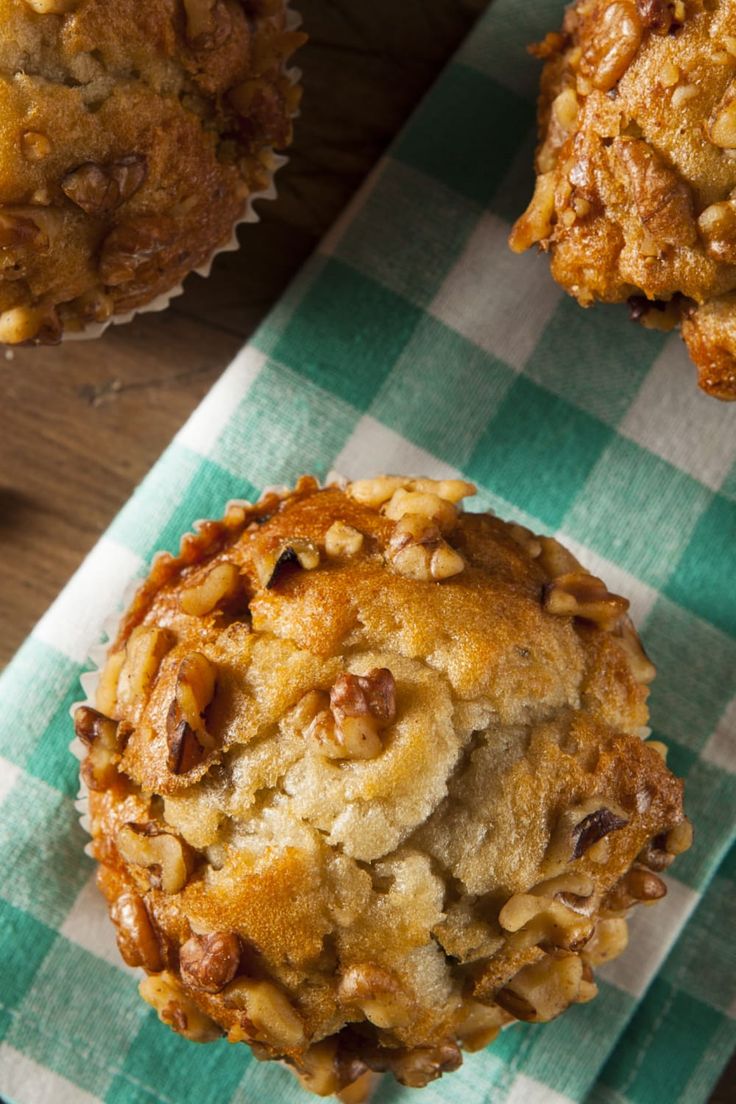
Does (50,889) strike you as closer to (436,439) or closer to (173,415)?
(173,415)

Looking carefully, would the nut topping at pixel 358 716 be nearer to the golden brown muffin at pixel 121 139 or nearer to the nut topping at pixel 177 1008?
the nut topping at pixel 177 1008

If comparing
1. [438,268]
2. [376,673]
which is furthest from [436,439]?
[376,673]

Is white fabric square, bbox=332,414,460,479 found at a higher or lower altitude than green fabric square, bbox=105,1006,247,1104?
higher

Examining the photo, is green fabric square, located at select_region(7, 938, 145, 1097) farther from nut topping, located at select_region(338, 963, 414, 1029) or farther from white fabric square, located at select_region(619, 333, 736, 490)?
white fabric square, located at select_region(619, 333, 736, 490)

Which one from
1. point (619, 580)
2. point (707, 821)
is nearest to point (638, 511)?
point (619, 580)

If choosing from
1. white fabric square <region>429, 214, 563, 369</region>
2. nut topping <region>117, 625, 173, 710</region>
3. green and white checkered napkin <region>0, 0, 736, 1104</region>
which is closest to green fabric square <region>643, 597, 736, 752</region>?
green and white checkered napkin <region>0, 0, 736, 1104</region>

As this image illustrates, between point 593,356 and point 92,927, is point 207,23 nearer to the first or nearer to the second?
point 593,356
